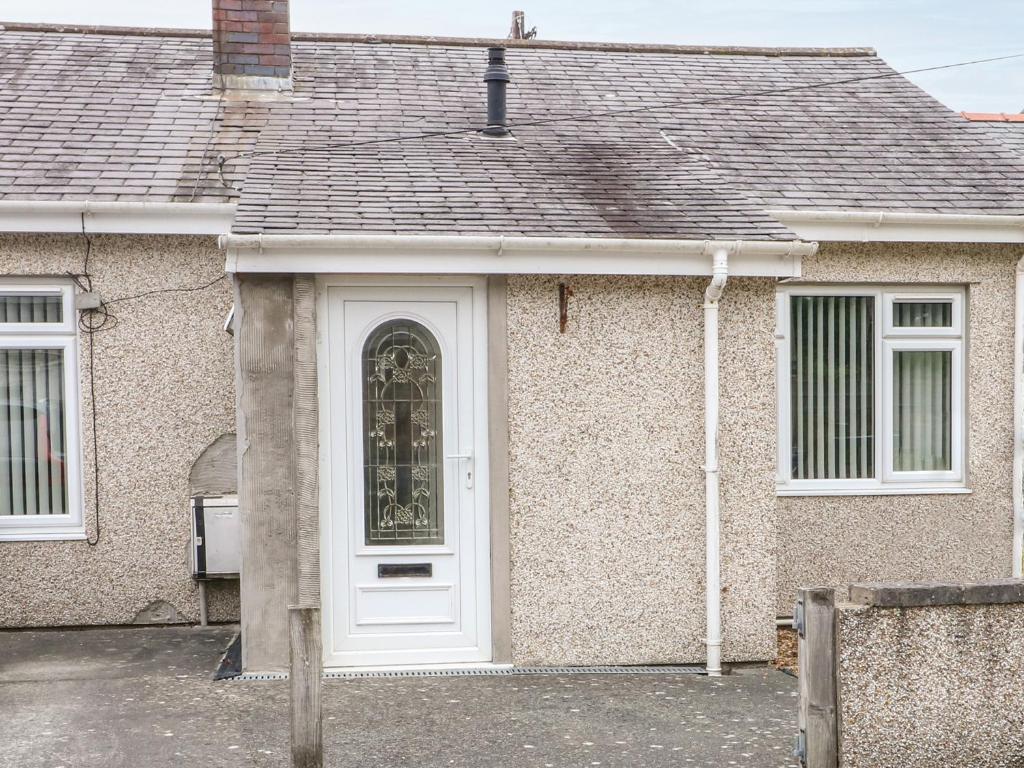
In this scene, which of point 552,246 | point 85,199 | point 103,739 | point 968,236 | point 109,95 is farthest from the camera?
point 109,95

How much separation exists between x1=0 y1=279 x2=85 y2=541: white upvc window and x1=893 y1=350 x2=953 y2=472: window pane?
21.2 feet

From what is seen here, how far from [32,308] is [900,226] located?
6.57 metres

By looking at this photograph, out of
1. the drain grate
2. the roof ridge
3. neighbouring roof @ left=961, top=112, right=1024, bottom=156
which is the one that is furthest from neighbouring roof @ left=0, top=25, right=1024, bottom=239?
the drain grate

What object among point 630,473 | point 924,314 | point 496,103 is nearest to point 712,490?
point 630,473

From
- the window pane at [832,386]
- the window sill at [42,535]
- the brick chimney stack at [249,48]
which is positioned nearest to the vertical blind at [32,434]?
the window sill at [42,535]

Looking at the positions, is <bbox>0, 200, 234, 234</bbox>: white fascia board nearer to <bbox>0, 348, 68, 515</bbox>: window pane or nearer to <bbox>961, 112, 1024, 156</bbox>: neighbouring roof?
<bbox>0, 348, 68, 515</bbox>: window pane

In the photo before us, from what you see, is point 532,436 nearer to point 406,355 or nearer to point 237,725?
point 406,355

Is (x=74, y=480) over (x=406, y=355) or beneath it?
beneath

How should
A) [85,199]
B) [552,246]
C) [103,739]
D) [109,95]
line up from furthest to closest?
[109,95]
[85,199]
[552,246]
[103,739]

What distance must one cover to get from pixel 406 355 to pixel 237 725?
2502mm

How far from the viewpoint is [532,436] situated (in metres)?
7.66

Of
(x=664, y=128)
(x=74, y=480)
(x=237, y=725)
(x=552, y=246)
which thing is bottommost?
(x=237, y=725)

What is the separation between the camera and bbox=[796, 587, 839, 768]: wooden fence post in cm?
529

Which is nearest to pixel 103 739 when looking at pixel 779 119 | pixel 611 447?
pixel 611 447
